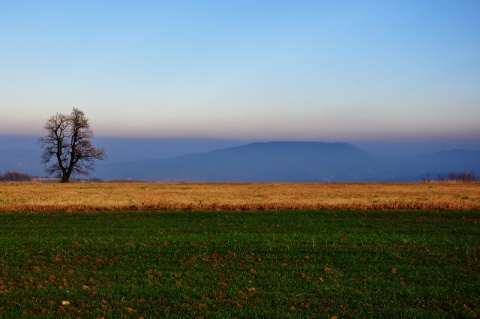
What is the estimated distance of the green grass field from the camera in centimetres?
982

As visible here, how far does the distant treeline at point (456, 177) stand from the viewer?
210 ft

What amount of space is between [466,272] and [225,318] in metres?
7.51

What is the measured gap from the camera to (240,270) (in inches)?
503

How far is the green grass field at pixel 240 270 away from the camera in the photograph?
9.82 m

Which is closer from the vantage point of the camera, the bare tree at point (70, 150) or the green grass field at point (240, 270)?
the green grass field at point (240, 270)

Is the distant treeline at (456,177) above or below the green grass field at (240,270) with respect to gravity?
above

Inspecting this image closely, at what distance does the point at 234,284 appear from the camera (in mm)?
11367

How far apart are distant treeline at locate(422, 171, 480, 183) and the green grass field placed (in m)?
47.3

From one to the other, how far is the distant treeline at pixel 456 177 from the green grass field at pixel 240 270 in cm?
4729

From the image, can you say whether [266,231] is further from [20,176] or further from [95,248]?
[20,176]

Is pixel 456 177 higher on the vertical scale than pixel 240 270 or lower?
higher

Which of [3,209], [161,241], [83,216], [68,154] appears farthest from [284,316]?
[68,154]

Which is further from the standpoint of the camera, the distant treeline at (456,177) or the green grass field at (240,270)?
the distant treeline at (456,177)

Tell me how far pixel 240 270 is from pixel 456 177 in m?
61.8
